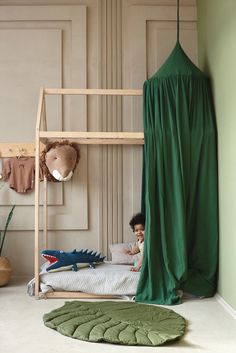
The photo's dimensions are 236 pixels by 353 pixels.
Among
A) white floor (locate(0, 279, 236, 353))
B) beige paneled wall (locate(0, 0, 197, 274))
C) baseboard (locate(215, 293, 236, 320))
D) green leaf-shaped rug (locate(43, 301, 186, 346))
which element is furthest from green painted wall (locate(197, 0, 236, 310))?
beige paneled wall (locate(0, 0, 197, 274))

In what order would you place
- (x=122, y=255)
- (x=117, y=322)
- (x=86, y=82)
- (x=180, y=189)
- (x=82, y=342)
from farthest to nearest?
(x=86, y=82) < (x=122, y=255) < (x=180, y=189) < (x=117, y=322) < (x=82, y=342)

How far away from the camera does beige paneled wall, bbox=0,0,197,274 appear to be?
15.3ft

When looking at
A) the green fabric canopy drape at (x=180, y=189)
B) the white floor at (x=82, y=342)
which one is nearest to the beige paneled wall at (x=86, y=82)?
the green fabric canopy drape at (x=180, y=189)

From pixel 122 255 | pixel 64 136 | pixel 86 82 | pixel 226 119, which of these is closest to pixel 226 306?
pixel 122 255

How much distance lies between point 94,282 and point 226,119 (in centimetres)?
149

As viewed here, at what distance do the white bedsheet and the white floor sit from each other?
125 mm

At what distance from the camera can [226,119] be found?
366 centimetres

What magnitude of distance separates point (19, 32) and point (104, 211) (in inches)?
68.9

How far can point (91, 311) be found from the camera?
132 inches

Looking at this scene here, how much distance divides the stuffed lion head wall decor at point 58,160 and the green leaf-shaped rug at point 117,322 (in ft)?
3.61

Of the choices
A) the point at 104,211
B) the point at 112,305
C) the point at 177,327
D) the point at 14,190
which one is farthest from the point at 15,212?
the point at 177,327

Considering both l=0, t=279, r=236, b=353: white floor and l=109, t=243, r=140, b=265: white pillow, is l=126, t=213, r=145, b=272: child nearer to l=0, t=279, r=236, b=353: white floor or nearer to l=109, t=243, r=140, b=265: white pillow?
l=109, t=243, r=140, b=265: white pillow

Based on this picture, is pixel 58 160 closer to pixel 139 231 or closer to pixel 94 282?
pixel 139 231

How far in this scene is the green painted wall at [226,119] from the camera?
348 cm
